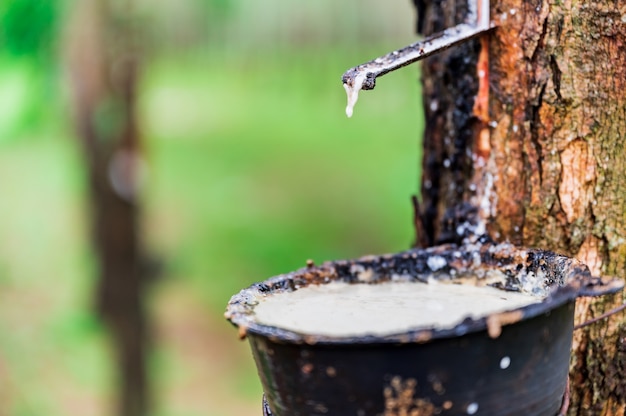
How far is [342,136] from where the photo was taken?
9547 mm

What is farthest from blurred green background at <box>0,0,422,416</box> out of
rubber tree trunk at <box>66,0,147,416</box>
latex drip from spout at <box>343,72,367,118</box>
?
latex drip from spout at <box>343,72,367,118</box>

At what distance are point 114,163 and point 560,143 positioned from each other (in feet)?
14.6

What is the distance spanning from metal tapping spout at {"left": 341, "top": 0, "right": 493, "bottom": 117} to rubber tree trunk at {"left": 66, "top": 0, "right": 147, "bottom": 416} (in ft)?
12.8

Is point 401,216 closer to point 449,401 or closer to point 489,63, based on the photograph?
point 489,63

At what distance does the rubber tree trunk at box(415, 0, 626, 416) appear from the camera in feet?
6.56

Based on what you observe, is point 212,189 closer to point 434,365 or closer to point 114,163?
point 114,163

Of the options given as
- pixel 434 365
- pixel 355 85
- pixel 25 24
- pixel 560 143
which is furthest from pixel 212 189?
pixel 434 365

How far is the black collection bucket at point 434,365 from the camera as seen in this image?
1.35 meters

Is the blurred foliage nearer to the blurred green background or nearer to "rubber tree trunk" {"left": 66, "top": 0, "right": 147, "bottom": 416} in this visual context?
the blurred green background

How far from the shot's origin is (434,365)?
4.50 feet

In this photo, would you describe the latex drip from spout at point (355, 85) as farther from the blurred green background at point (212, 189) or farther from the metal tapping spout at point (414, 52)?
the blurred green background at point (212, 189)

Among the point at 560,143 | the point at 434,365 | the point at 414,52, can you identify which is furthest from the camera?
the point at 560,143

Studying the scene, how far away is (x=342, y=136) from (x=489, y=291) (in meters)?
7.76

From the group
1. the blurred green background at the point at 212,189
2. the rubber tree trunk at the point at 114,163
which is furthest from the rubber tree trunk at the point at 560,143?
the rubber tree trunk at the point at 114,163
